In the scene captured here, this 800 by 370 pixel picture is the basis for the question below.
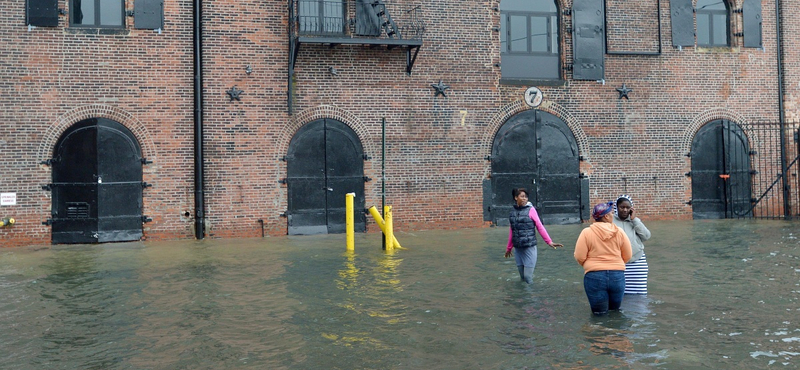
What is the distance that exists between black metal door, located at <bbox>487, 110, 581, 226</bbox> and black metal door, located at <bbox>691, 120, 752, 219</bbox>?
133 inches

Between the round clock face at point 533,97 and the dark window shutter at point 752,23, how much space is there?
597 centimetres

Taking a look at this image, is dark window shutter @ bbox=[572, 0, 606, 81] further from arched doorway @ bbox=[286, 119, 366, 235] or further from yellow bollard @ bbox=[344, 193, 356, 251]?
yellow bollard @ bbox=[344, 193, 356, 251]

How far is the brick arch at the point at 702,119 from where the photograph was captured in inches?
802

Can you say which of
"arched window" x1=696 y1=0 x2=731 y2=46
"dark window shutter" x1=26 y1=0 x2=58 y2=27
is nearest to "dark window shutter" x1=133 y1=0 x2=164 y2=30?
"dark window shutter" x1=26 y1=0 x2=58 y2=27

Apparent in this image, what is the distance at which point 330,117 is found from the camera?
17969mm

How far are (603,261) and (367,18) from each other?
11578 mm

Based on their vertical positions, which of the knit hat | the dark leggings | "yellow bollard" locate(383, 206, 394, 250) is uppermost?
the knit hat

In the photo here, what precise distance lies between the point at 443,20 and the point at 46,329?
42.8ft

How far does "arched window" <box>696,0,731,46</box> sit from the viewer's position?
2067cm

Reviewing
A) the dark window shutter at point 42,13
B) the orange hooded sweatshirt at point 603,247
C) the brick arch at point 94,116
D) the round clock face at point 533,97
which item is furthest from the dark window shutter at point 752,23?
the dark window shutter at point 42,13

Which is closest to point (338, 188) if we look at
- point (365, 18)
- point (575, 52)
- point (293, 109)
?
point (293, 109)

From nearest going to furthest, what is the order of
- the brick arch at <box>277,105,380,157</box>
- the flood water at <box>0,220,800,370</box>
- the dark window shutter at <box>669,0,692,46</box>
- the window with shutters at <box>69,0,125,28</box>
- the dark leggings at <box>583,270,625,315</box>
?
the flood water at <box>0,220,800,370</box> → the dark leggings at <box>583,270,625,315</box> → the window with shutters at <box>69,0,125,28</box> → the brick arch at <box>277,105,380,157</box> → the dark window shutter at <box>669,0,692,46</box>

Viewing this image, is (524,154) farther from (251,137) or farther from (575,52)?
(251,137)

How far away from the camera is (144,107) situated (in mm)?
16734
